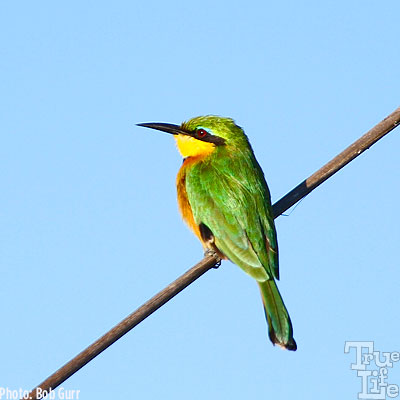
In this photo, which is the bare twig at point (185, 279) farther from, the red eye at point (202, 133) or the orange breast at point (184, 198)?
the red eye at point (202, 133)

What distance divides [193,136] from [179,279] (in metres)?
2.18

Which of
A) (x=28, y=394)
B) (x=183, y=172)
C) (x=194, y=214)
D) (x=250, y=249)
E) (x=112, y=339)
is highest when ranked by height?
(x=183, y=172)

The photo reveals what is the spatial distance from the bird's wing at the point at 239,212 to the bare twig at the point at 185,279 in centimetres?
21

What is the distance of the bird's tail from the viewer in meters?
4.23

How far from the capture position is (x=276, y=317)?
432 centimetres

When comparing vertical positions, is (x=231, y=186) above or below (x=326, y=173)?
above

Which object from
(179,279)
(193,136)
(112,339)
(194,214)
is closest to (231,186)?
(194,214)

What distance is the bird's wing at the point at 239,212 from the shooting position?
4.57 meters

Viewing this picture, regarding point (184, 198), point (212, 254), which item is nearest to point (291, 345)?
point (212, 254)

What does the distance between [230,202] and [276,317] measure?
0.83m

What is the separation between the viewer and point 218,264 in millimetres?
4844

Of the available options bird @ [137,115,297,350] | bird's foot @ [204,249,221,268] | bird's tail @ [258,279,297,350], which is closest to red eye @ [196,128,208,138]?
bird @ [137,115,297,350]

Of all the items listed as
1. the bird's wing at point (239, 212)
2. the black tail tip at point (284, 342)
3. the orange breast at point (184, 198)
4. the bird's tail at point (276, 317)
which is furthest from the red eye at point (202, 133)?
the black tail tip at point (284, 342)

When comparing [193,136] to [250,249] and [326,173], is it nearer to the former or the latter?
[250,249]
